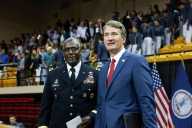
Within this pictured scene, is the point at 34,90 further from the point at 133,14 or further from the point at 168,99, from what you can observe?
the point at 168,99

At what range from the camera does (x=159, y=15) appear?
404 inches

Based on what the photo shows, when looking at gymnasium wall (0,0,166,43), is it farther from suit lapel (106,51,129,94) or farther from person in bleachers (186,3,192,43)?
suit lapel (106,51,129,94)

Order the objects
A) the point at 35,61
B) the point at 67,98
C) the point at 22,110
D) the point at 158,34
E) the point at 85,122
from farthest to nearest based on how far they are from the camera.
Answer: the point at 22,110
the point at 35,61
the point at 158,34
the point at 67,98
the point at 85,122

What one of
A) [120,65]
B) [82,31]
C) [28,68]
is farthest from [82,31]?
[120,65]

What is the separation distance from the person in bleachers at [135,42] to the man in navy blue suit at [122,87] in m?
7.01

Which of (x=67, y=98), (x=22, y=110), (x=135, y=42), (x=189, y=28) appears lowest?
(x=22, y=110)

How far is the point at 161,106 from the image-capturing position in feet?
21.6

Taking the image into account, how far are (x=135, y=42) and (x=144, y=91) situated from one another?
752 centimetres

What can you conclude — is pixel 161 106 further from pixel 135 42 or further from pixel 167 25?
pixel 167 25

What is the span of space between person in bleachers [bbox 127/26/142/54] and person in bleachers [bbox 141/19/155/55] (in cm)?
14

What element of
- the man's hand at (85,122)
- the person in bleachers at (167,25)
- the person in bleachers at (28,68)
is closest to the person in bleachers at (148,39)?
the person in bleachers at (167,25)

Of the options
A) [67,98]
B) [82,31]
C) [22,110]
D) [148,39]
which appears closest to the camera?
[67,98]

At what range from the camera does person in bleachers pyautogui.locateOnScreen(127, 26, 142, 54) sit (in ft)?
31.0

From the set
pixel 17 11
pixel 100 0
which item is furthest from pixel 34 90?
pixel 17 11
